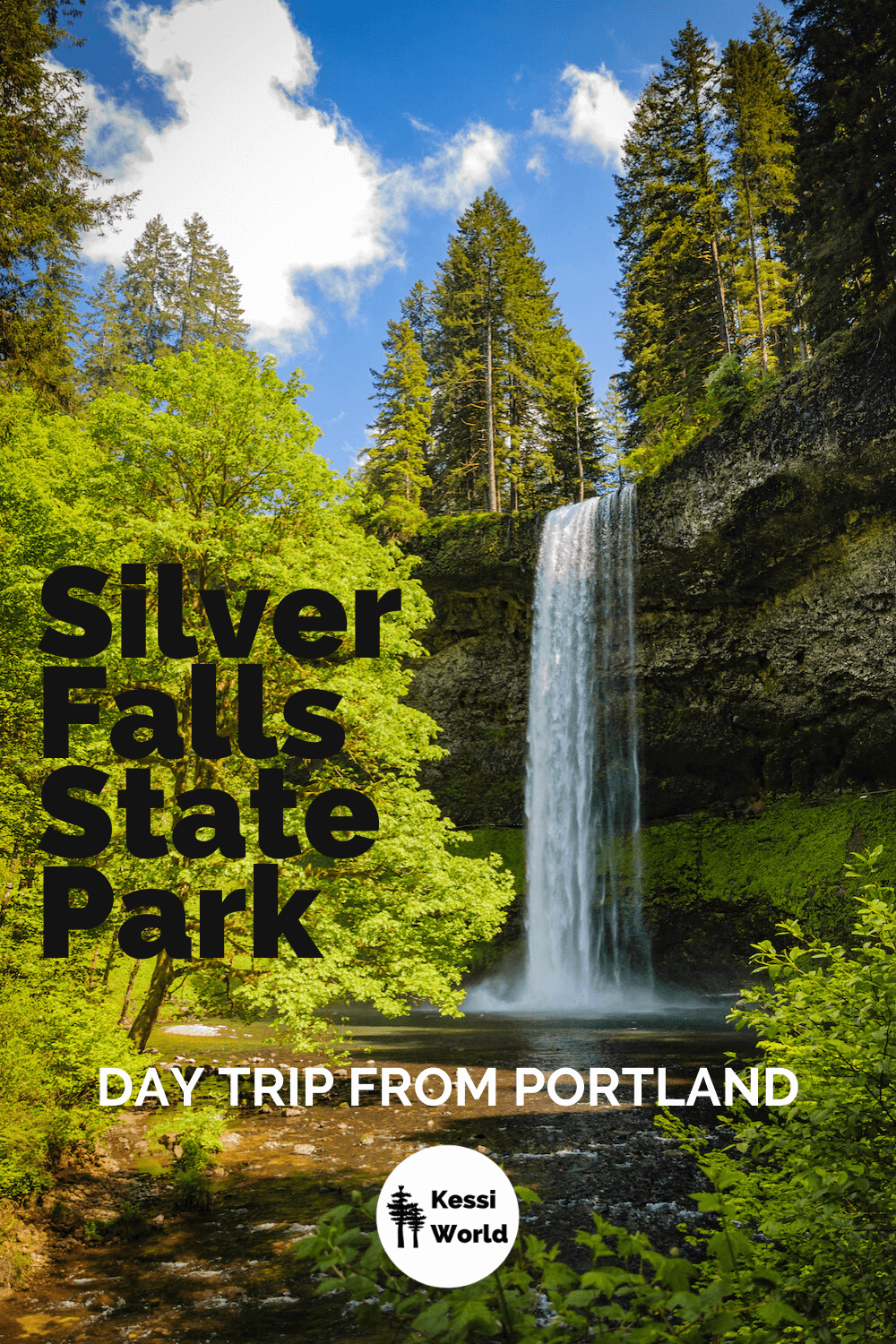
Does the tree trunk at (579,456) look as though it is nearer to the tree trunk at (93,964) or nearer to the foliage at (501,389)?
the foliage at (501,389)

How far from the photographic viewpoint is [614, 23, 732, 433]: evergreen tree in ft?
88.2

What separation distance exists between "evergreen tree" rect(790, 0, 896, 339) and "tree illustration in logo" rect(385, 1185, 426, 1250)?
21.0 meters

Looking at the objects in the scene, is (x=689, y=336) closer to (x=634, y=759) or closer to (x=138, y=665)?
(x=634, y=759)

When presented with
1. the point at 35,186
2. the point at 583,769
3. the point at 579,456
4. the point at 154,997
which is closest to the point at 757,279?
the point at 579,456

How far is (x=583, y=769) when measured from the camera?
25.5m

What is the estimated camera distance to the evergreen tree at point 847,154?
18203 millimetres

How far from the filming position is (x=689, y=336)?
27.5 metres

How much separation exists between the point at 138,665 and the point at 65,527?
6.06 feet

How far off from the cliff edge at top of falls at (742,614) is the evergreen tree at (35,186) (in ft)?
44.9

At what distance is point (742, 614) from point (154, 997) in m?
20.2

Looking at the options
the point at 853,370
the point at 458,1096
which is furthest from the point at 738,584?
the point at 458,1096

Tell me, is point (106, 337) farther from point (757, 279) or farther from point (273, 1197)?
point (273, 1197)

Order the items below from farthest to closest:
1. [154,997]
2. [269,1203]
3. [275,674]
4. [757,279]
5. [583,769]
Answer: [757,279] → [583,769] → [275,674] → [154,997] → [269,1203]

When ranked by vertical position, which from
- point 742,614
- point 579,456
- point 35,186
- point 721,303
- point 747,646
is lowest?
point 747,646
